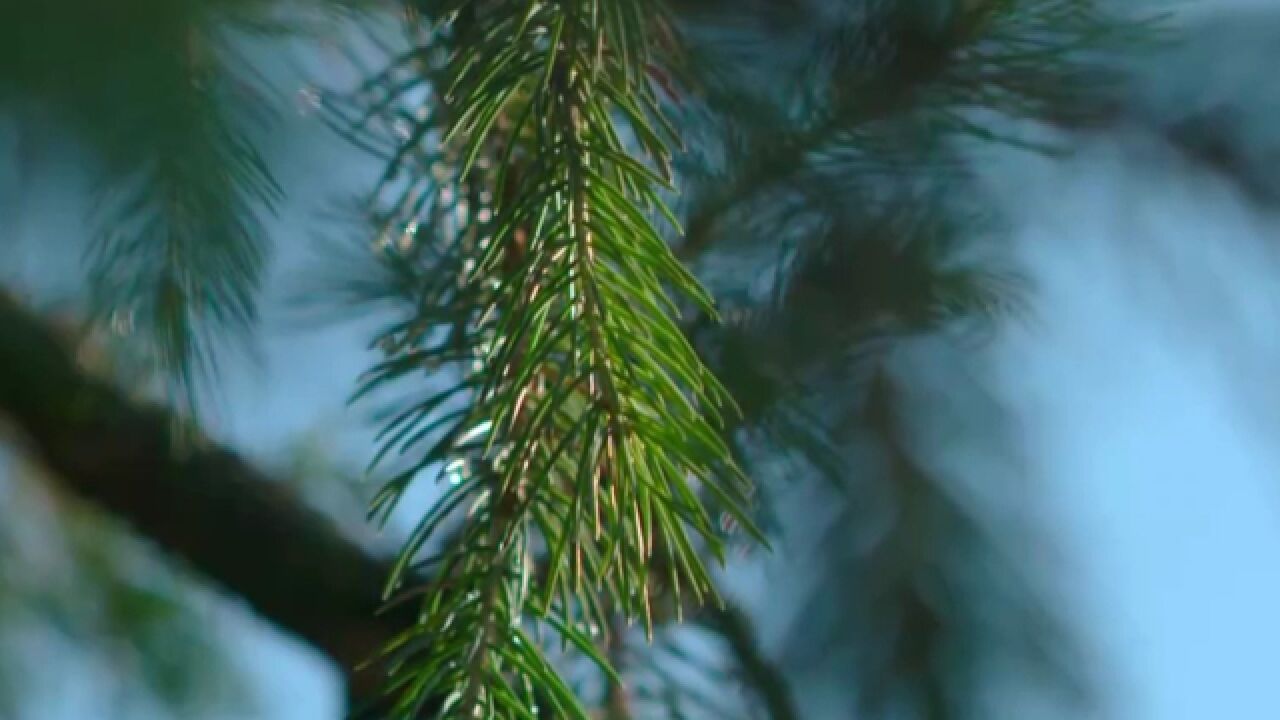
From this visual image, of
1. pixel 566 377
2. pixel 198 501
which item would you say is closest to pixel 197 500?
pixel 198 501

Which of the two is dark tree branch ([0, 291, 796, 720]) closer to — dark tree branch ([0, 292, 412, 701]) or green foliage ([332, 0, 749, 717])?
dark tree branch ([0, 292, 412, 701])

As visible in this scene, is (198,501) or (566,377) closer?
(566,377)

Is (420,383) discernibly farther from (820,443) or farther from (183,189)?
(183,189)

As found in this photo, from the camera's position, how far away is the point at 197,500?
14.7 inches

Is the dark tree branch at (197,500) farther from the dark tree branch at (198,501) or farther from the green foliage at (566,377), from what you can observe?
the green foliage at (566,377)

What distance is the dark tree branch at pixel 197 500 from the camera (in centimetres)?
36

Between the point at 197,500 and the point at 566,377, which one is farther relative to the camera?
the point at 197,500

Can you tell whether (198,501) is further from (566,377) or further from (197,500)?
(566,377)

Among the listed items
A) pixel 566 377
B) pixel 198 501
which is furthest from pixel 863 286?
pixel 198 501

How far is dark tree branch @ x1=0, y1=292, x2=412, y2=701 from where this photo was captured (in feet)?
1.18

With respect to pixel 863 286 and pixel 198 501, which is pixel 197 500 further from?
pixel 863 286

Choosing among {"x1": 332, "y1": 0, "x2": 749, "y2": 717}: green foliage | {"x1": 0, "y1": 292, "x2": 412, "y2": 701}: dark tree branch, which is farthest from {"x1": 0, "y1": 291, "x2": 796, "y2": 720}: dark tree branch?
{"x1": 332, "y1": 0, "x2": 749, "y2": 717}: green foliage

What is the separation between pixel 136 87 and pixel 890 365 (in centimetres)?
18

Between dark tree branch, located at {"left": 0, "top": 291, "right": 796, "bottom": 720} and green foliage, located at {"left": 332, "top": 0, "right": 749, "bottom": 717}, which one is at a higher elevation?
green foliage, located at {"left": 332, "top": 0, "right": 749, "bottom": 717}
